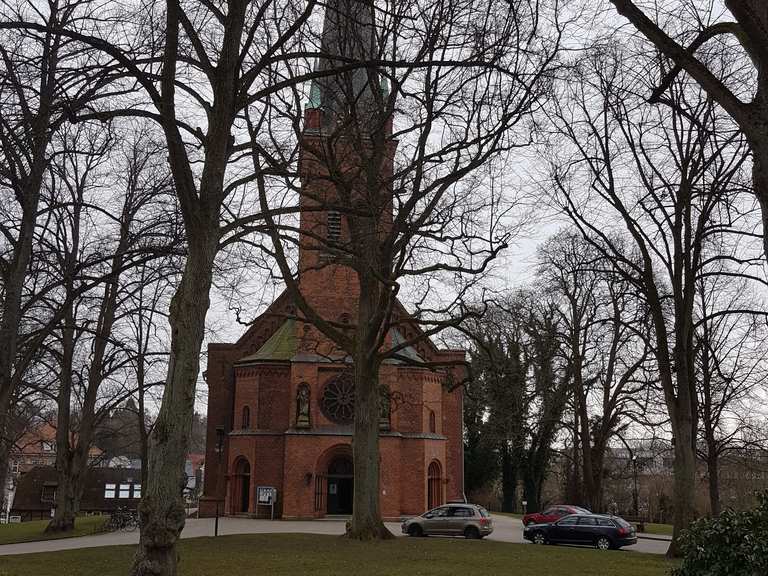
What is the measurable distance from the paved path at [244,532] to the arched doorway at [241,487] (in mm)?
1359

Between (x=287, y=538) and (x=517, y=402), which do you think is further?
(x=517, y=402)

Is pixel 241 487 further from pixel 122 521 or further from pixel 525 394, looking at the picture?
pixel 525 394

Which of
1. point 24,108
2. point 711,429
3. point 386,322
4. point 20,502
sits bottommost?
point 20,502

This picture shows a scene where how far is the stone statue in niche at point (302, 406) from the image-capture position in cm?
3372

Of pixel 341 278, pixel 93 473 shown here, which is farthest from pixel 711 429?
pixel 93 473

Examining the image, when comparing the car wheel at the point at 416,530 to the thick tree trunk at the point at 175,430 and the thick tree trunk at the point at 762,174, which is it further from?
the thick tree trunk at the point at 762,174

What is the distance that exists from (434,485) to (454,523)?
35.1 ft

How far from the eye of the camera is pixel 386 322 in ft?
61.0

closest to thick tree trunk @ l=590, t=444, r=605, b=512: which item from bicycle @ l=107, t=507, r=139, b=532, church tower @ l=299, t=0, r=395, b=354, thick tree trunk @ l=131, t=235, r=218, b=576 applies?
church tower @ l=299, t=0, r=395, b=354

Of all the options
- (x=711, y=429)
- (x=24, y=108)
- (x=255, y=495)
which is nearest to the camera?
(x=24, y=108)

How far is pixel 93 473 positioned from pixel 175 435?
53756 millimetres

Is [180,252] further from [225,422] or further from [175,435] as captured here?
[225,422]

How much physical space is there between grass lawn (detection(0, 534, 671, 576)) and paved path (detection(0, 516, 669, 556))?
3.74m

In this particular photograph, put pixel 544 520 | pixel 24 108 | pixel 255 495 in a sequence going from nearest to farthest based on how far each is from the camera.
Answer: pixel 24 108
pixel 544 520
pixel 255 495
